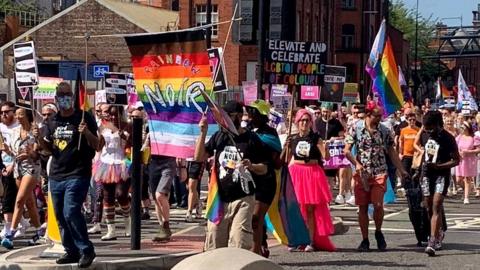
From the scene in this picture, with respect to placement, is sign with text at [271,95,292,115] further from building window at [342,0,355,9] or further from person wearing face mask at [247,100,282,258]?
building window at [342,0,355,9]

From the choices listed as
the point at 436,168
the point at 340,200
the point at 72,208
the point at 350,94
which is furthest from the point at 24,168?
the point at 350,94

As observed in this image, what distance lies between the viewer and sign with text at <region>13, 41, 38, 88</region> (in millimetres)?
18141

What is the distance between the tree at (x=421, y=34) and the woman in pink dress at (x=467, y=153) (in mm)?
74022

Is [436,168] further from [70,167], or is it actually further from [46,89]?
[46,89]

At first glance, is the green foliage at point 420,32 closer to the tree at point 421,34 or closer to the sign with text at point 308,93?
the tree at point 421,34

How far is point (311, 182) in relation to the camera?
43.5ft

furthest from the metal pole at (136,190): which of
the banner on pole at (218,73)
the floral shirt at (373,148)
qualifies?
the banner on pole at (218,73)

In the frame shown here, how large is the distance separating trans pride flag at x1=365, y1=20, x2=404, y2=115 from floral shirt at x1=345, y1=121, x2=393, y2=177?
391 centimetres

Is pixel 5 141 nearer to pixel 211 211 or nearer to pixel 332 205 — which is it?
pixel 211 211

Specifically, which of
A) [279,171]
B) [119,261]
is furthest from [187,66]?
[119,261]

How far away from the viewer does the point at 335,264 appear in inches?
473

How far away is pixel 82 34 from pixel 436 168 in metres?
46.9

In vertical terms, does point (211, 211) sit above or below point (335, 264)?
above

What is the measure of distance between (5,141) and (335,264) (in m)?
4.77
